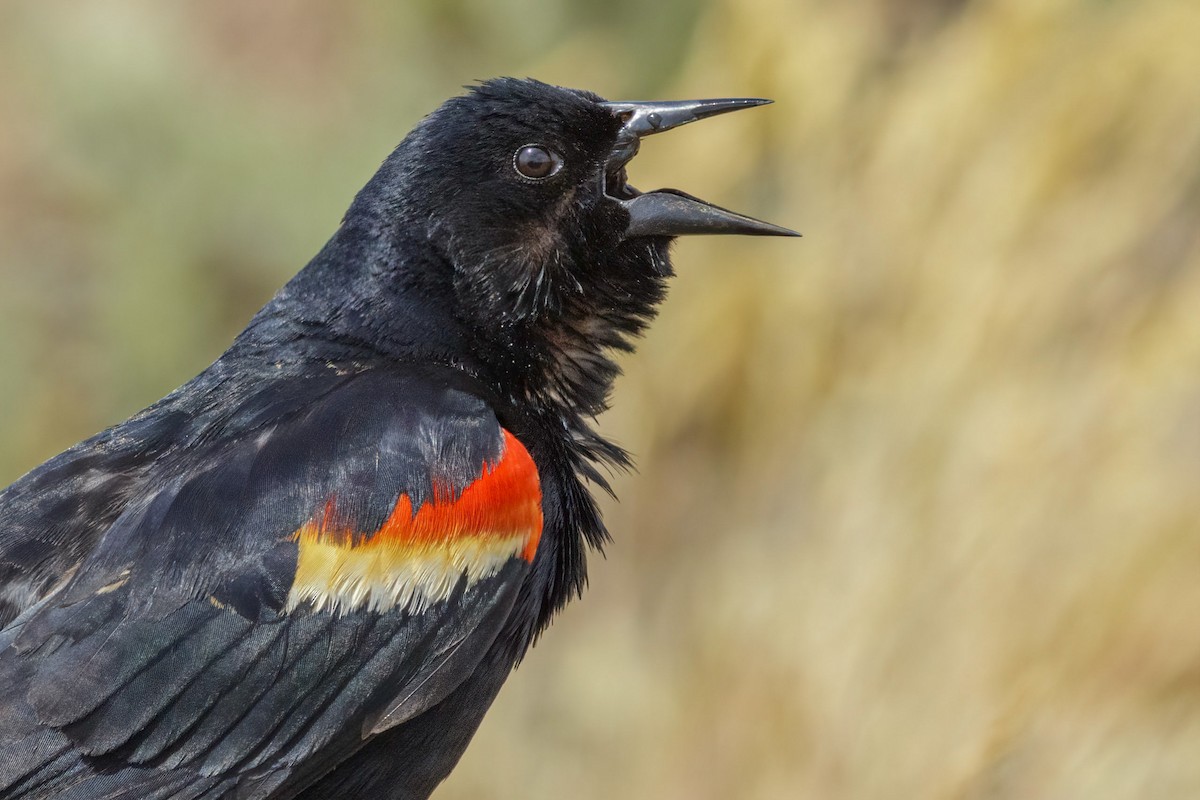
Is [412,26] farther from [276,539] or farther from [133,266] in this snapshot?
[276,539]

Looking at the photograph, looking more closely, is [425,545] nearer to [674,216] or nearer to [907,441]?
[674,216]

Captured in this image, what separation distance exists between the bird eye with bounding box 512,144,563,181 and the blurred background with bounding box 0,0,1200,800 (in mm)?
2232

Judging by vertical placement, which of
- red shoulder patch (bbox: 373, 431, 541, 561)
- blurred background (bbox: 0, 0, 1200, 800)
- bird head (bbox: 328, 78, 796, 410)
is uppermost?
blurred background (bbox: 0, 0, 1200, 800)

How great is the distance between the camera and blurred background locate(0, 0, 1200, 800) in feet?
13.0

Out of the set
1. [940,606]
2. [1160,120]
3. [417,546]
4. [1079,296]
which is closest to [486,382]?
[417,546]

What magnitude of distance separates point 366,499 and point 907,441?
8.79 feet

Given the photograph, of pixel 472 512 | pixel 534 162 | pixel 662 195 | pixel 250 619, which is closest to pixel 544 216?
pixel 534 162

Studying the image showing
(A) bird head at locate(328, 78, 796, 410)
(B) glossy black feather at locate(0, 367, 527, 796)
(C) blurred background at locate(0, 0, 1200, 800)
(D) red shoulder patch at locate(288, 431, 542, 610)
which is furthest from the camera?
(C) blurred background at locate(0, 0, 1200, 800)

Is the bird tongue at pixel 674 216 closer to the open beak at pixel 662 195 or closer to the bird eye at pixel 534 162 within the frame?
the open beak at pixel 662 195

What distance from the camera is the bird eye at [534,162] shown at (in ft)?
8.43

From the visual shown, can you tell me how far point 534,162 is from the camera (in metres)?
2.58

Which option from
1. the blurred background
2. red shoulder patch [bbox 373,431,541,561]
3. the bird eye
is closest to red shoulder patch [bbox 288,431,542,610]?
red shoulder patch [bbox 373,431,541,561]

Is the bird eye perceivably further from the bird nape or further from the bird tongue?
the bird tongue

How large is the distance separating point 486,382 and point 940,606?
2251 mm
